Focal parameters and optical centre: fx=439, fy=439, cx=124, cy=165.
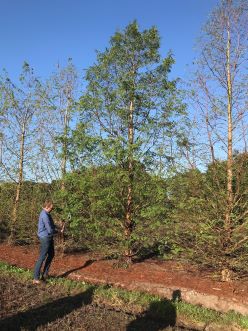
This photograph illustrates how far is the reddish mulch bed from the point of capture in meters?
8.91

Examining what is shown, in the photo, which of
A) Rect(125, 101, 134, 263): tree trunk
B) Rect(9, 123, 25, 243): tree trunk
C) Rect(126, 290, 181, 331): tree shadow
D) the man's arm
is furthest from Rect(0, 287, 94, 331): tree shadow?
Rect(9, 123, 25, 243): tree trunk

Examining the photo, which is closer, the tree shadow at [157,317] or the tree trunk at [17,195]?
the tree shadow at [157,317]

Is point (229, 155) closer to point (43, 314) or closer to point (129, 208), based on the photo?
point (129, 208)

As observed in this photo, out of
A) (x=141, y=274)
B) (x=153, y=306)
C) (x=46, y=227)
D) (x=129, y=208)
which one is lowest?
(x=153, y=306)

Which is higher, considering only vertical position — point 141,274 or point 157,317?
point 141,274

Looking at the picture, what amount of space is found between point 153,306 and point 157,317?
1.13 ft

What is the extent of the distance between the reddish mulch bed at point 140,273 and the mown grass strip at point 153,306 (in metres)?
0.81

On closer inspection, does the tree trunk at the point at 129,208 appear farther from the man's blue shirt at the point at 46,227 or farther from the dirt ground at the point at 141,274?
the man's blue shirt at the point at 46,227

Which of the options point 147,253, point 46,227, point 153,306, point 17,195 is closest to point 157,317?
point 153,306

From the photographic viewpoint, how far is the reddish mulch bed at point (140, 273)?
8906 millimetres

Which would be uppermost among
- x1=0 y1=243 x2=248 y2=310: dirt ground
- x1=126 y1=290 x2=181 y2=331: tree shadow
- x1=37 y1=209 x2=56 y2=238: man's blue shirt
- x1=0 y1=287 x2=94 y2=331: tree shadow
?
x1=37 y1=209 x2=56 y2=238: man's blue shirt

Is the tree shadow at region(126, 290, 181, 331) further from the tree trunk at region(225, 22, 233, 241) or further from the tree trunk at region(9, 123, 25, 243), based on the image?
the tree trunk at region(9, 123, 25, 243)

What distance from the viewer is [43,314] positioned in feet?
21.6

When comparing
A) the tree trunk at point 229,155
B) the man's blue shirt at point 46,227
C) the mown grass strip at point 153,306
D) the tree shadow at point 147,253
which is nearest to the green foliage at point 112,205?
the tree shadow at point 147,253
